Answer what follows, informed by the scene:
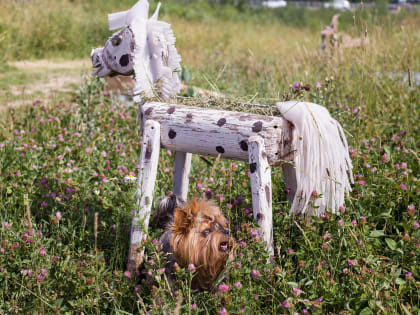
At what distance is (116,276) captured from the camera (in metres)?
2.82

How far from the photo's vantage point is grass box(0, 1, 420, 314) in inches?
91.7

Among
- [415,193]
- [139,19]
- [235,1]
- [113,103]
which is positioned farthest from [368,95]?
[235,1]

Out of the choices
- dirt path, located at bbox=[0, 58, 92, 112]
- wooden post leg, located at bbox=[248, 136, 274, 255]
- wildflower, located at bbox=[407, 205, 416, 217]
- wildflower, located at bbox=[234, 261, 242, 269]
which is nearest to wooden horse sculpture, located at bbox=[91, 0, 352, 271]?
wooden post leg, located at bbox=[248, 136, 274, 255]

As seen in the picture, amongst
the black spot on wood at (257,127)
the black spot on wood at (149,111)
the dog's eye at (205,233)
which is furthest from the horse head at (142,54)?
the dog's eye at (205,233)

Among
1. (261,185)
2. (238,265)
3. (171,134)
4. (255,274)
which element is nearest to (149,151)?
(171,134)

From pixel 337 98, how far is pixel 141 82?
3.06m

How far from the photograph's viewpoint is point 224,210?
311 cm

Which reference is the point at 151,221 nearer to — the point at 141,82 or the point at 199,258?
the point at 199,258

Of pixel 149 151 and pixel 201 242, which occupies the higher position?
pixel 149 151

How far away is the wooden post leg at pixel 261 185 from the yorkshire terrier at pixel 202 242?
225 millimetres

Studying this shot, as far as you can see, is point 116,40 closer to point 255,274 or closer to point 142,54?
point 142,54

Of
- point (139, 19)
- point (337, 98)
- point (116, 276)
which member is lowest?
point (116, 276)

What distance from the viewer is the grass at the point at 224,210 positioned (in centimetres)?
233

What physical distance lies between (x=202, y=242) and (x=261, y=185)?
0.50m
